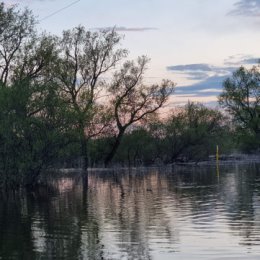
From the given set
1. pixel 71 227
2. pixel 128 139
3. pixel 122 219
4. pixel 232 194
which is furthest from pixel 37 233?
pixel 128 139

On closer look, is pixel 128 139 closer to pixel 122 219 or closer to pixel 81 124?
pixel 81 124

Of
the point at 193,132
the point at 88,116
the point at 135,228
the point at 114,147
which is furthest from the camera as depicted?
the point at 193,132

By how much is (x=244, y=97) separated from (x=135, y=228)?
8486cm

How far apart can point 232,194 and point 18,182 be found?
15919 mm

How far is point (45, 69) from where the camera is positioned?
55656 millimetres

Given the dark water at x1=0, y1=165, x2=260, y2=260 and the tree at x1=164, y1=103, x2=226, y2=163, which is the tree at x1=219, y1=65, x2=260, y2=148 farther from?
the dark water at x1=0, y1=165, x2=260, y2=260

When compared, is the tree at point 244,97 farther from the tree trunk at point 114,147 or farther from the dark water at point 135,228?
the dark water at point 135,228

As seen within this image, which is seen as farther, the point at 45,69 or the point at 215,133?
the point at 215,133

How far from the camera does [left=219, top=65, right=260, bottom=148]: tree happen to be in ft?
325

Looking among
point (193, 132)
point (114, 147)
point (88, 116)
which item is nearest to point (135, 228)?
point (88, 116)

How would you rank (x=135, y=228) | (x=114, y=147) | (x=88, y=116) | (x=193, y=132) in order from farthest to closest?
(x=193, y=132) → (x=114, y=147) → (x=88, y=116) → (x=135, y=228)

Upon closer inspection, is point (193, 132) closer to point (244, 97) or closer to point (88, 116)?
point (244, 97)

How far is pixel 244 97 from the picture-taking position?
99.3 meters

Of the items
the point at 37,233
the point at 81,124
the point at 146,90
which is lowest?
the point at 37,233
